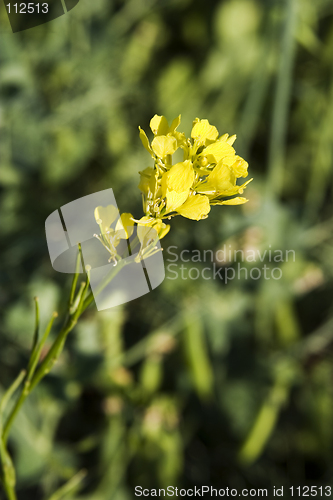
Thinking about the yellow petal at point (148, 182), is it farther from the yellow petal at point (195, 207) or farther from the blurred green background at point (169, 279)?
the blurred green background at point (169, 279)

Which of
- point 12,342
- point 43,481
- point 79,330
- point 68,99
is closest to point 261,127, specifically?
point 68,99

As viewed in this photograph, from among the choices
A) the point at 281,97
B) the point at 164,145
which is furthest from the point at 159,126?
the point at 281,97

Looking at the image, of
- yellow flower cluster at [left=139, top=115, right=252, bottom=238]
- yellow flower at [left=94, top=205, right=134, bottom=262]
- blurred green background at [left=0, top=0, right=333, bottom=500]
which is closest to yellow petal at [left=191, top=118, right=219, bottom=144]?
yellow flower cluster at [left=139, top=115, right=252, bottom=238]

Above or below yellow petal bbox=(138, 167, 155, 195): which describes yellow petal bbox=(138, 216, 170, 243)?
below

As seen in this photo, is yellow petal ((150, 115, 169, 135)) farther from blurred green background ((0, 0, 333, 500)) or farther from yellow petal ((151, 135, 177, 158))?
blurred green background ((0, 0, 333, 500))

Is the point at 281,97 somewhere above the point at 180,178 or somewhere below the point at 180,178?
below

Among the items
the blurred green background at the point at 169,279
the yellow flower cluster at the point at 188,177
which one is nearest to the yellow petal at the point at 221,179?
the yellow flower cluster at the point at 188,177

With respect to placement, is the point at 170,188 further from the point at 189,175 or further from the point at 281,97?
the point at 281,97
